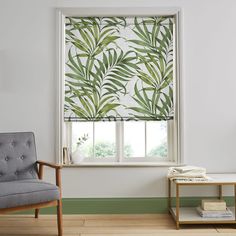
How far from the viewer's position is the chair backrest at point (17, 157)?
352cm

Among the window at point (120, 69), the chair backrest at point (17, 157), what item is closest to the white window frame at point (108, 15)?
the window at point (120, 69)

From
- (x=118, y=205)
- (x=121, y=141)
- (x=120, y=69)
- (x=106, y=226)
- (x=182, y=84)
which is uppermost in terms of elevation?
(x=120, y=69)

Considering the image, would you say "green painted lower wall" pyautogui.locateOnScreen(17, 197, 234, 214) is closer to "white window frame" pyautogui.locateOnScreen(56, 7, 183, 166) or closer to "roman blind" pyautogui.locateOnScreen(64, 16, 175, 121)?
"white window frame" pyautogui.locateOnScreen(56, 7, 183, 166)

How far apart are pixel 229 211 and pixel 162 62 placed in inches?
62.7

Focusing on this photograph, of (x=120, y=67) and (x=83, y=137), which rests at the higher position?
(x=120, y=67)

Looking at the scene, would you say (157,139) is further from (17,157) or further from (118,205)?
(17,157)

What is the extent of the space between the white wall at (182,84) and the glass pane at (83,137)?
9.8 inches

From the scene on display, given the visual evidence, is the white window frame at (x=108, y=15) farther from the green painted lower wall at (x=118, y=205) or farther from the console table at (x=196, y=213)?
the console table at (x=196, y=213)

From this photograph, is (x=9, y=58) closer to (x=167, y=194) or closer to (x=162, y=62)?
(x=162, y=62)

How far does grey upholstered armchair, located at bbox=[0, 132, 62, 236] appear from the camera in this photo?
298 centimetres

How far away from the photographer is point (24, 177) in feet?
11.7

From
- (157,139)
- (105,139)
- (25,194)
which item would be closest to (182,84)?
→ (157,139)

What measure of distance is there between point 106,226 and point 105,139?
948mm

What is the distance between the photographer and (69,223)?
362cm
